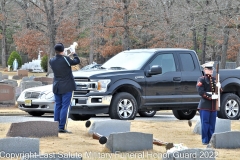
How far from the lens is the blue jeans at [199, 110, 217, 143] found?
45.1ft

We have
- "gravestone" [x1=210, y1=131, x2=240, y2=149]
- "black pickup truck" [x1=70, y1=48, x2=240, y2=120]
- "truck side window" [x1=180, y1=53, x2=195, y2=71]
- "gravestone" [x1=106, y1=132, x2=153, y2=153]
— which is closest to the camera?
"gravestone" [x1=106, y1=132, x2=153, y2=153]

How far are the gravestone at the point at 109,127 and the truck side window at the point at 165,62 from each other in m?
5.10

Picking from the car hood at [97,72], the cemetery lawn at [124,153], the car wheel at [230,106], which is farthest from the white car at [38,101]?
the car wheel at [230,106]

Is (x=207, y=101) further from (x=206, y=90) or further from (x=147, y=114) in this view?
(x=147, y=114)

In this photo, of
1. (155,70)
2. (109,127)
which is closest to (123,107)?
(155,70)

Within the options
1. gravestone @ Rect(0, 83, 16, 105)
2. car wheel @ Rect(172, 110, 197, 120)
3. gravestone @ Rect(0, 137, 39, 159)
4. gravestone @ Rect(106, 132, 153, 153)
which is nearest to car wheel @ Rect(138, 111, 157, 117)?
car wheel @ Rect(172, 110, 197, 120)

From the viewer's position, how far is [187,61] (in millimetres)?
19641

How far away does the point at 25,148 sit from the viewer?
36.9ft

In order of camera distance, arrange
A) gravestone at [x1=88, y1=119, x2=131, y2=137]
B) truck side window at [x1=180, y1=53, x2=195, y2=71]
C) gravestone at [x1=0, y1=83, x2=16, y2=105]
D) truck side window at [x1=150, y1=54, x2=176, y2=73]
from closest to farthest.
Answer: gravestone at [x1=88, y1=119, x2=131, y2=137] < truck side window at [x1=150, y1=54, x2=176, y2=73] < truck side window at [x1=180, y1=53, x2=195, y2=71] < gravestone at [x1=0, y1=83, x2=16, y2=105]

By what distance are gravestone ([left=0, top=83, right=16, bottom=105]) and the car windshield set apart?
19.9 ft

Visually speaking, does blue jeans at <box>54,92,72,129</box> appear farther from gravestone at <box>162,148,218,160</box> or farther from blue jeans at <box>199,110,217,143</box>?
gravestone at <box>162,148,218,160</box>

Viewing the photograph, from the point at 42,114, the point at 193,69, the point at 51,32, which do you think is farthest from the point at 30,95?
the point at 51,32

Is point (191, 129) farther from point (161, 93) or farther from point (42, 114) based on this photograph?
point (42, 114)

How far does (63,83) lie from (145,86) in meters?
4.44
